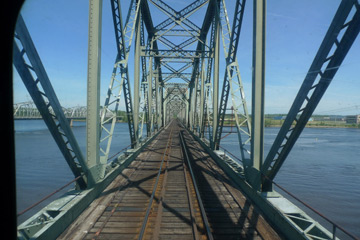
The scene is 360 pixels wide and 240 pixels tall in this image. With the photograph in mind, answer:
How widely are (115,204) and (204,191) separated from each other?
2.96m

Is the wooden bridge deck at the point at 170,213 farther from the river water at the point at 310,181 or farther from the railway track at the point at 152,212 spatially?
the river water at the point at 310,181

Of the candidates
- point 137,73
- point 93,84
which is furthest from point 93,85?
point 137,73

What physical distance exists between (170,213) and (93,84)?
4.33 metres

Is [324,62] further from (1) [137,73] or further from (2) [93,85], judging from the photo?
(1) [137,73]

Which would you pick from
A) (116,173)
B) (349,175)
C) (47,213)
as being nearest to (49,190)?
(116,173)

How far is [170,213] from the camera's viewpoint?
19.9ft

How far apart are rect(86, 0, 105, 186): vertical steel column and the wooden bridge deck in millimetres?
1324

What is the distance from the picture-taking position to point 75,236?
4.76 metres

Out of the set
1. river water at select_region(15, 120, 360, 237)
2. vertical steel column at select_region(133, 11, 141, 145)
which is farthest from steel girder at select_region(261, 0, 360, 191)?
vertical steel column at select_region(133, 11, 141, 145)

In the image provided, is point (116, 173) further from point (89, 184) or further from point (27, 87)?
point (27, 87)

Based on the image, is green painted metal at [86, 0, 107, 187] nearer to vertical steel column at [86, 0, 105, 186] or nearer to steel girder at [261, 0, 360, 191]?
vertical steel column at [86, 0, 105, 186]

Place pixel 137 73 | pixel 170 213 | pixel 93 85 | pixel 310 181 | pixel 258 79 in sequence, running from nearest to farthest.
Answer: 1. pixel 170 213
2. pixel 258 79
3. pixel 93 85
4. pixel 137 73
5. pixel 310 181

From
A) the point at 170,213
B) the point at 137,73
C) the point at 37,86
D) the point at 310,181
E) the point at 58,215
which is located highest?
the point at 137,73

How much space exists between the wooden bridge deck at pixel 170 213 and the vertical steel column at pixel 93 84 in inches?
52.1
